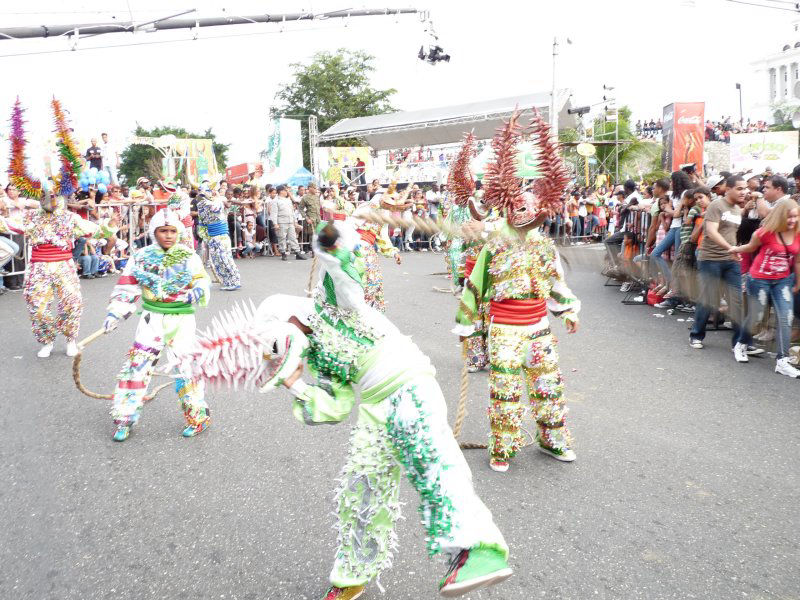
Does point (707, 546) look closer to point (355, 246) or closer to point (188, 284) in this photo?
point (355, 246)

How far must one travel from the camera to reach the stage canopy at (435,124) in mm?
28375

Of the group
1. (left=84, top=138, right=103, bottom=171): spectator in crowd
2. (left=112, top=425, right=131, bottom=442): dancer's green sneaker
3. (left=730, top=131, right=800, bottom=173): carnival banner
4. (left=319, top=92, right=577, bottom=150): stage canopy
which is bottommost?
(left=112, top=425, right=131, bottom=442): dancer's green sneaker

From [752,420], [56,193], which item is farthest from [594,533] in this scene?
[56,193]

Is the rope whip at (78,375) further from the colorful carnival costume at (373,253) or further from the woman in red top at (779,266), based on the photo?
the woman in red top at (779,266)

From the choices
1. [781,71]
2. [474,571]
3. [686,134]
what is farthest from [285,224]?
[781,71]

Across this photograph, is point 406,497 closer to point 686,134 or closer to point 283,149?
point 686,134

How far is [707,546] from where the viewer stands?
323cm

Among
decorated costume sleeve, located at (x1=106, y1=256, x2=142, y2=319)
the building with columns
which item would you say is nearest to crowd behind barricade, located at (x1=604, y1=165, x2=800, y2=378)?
decorated costume sleeve, located at (x1=106, y1=256, x2=142, y2=319)

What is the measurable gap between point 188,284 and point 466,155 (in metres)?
3.30

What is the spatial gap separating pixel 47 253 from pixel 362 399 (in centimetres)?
573

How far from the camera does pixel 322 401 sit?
2.60 meters

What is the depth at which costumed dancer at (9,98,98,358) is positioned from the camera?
6715 mm

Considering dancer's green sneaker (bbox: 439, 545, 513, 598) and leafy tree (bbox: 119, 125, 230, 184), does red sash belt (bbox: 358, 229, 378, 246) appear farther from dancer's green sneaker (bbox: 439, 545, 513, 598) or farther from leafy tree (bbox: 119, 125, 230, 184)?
leafy tree (bbox: 119, 125, 230, 184)

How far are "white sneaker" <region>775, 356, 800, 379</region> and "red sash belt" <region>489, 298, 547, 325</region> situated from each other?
3.52 meters
